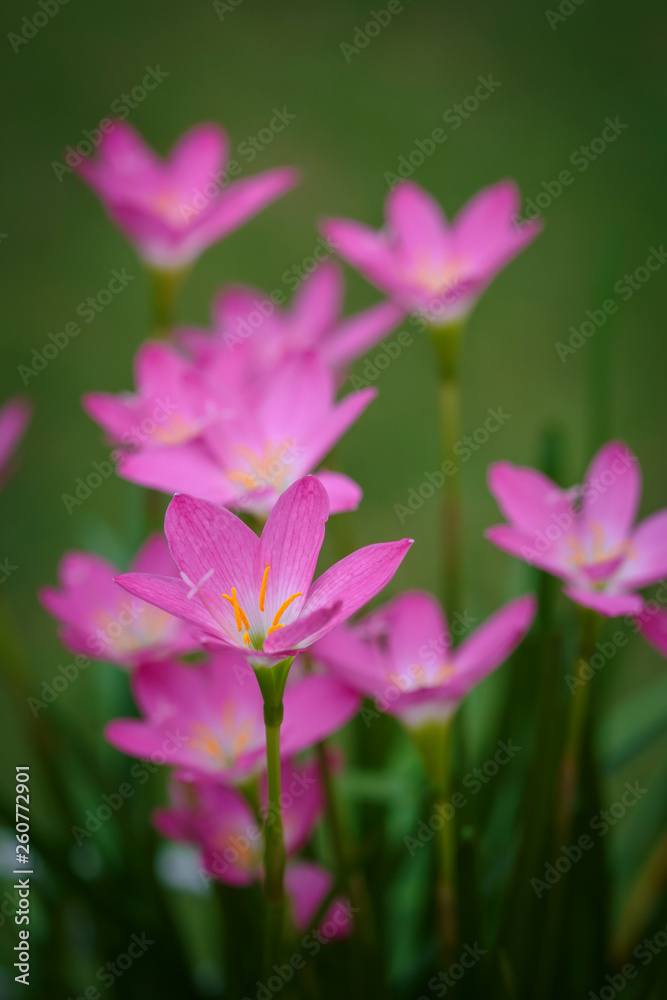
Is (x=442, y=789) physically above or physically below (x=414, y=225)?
below

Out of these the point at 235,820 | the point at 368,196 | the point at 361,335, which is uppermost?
the point at 368,196

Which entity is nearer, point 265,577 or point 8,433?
point 265,577

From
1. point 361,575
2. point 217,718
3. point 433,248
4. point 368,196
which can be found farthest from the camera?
point 368,196

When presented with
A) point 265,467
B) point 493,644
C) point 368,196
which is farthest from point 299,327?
point 368,196

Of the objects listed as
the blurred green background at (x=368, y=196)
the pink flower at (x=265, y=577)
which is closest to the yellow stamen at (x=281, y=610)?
the pink flower at (x=265, y=577)

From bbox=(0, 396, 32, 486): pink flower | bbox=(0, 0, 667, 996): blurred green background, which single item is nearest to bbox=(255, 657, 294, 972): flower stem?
bbox=(0, 396, 32, 486): pink flower

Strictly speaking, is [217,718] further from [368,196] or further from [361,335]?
[368,196]
